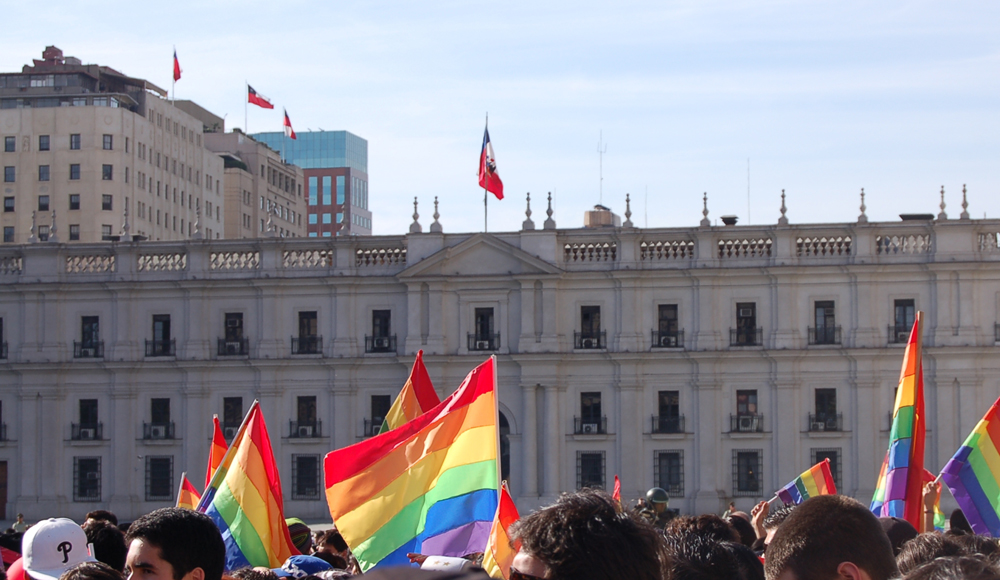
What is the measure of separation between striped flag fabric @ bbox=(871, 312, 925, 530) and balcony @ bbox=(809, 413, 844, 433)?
30.6 m

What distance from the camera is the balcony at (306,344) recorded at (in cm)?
4862

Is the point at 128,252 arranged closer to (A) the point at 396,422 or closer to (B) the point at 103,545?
(A) the point at 396,422

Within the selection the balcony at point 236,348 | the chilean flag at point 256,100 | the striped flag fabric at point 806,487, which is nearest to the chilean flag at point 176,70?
the chilean flag at point 256,100

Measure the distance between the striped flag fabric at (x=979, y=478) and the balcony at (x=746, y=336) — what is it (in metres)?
31.0

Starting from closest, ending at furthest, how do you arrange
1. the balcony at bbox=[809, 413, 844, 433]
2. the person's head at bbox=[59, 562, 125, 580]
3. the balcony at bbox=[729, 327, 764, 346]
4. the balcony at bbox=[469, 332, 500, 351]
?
1. the person's head at bbox=[59, 562, 125, 580]
2. the balcony at bbox=[809, 413, 844, 433]
3. the balcony at bbox=[729, 327, 764, 346]
4. the balcony at bbox=[469, 332, 500, 351]

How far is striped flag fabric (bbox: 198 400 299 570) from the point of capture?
1363cm

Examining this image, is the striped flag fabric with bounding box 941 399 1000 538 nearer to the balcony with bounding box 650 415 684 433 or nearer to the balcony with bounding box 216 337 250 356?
the balcony with bounding box 650 415 684 433

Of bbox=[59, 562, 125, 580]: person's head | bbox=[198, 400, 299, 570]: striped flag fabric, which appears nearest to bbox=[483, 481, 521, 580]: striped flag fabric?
bbox=[198, 400, 299, 570]: striped flag fabric

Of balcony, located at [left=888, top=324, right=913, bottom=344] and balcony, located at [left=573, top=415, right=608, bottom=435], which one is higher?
balcony, located at [left=888, top=324, right=913, bottom=344]

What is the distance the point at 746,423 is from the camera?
46.1 metres

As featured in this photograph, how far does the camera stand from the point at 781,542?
5.80 m

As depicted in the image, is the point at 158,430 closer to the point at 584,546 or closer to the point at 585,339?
the point at 585,339

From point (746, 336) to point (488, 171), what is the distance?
10729 millimetres

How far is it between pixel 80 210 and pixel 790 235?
53.4 meters
